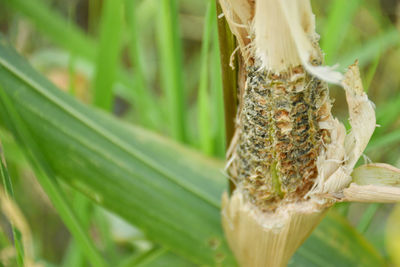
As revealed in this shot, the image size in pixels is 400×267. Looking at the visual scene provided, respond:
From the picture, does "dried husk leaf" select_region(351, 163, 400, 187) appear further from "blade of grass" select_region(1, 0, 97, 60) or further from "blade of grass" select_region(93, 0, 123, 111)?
"blade of grass" select_region(1, 0, 97, 60)

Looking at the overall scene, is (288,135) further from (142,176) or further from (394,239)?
(394,239)

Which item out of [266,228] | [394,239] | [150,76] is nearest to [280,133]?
[266,228]

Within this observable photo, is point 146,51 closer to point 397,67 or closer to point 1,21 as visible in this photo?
point 1,21

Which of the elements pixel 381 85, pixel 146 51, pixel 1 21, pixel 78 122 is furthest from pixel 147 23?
pixel 78 122

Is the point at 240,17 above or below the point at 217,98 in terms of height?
above

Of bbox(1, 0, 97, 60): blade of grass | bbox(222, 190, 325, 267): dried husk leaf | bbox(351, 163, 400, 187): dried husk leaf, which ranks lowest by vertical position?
bbox(222, 190, 325, 267): dried husk leaf

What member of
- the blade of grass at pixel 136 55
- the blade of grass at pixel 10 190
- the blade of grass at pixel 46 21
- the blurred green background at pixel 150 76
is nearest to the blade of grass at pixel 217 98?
the blurred green background at pixel 150 76

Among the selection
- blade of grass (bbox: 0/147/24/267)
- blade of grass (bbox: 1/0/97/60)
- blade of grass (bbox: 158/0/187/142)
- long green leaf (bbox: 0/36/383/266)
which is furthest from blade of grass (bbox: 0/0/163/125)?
blade of grass (bbox: 0/147/24/267)
